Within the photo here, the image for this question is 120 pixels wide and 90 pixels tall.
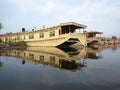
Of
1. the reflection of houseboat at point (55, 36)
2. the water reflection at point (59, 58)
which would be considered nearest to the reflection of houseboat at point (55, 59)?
the water reflection at point (59, 58)

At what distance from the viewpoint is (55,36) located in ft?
142

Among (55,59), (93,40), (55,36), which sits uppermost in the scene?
(55,36)

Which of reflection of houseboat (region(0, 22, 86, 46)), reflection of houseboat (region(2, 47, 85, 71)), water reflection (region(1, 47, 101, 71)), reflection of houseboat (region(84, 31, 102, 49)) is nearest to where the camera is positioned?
reflection of houseboat (region(2, 47, 85, 71))

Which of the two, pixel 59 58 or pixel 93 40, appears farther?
pixel 93 40

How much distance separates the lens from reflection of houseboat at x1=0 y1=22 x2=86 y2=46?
40.7 meters

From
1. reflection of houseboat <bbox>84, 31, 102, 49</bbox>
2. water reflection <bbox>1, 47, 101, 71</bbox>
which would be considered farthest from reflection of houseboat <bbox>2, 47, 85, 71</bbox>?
reflection of houseboat <bbox>84, 31, 102, 49</bbox>

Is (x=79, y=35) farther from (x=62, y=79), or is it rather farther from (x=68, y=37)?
(x=62, y=79)

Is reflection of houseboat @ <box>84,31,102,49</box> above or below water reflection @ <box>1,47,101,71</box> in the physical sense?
above

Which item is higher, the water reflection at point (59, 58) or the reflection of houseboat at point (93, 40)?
the reflection of houseboat at point (93, 40)

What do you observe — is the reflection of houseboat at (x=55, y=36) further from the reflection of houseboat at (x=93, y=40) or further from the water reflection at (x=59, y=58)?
the reflection of houseboat at (x=93, y=40)

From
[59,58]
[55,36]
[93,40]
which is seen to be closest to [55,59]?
[59,58]

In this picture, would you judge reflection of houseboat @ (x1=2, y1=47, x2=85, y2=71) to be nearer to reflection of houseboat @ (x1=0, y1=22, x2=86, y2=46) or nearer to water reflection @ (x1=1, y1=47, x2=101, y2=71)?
water reflection @ (x1=1, y1=47, x2=101, y2=71)

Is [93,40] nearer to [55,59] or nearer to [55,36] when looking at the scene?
[55,36]

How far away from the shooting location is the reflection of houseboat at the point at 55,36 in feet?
134
